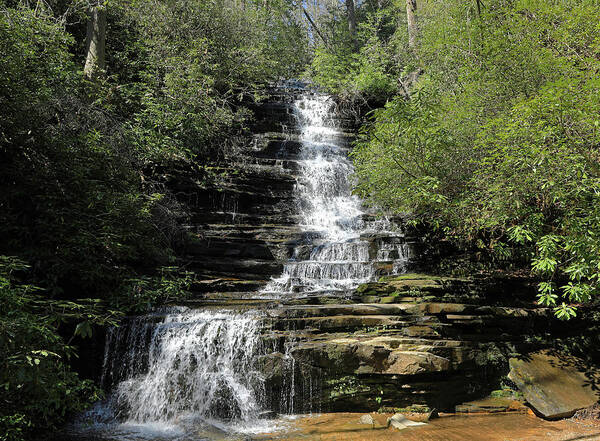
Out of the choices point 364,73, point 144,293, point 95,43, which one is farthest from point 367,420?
point 364,73

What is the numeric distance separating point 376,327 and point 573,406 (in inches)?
129

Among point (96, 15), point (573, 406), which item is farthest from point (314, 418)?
point (96, 15)

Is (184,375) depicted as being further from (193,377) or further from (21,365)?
(21,365)

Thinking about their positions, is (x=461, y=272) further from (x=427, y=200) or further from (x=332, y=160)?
(x=332, y=160)

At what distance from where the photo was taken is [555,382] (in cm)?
619

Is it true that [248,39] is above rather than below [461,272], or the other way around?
above

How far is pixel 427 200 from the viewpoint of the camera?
8242mm

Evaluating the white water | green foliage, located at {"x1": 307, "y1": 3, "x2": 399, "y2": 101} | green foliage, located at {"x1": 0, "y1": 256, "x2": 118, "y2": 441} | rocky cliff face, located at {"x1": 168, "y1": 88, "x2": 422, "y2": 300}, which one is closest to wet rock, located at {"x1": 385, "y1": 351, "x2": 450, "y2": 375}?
the white water

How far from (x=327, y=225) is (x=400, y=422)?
816cm

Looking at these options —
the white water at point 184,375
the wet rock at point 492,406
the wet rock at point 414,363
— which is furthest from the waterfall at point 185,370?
the wet rock at point 492,406

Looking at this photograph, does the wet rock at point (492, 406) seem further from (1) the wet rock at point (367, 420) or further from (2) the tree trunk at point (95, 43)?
(2) the tree trunk at point (95, 43)

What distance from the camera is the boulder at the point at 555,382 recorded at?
581 centimetres

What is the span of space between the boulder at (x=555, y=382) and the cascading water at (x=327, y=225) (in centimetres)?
386

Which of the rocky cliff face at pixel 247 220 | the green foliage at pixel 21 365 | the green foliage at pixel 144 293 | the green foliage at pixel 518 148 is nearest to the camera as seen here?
the green foliage at pixel 21 365
